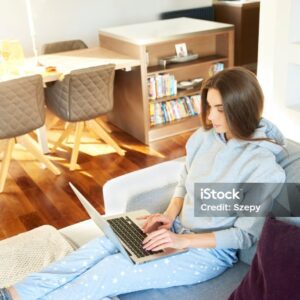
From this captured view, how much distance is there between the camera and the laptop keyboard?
5.32 feet

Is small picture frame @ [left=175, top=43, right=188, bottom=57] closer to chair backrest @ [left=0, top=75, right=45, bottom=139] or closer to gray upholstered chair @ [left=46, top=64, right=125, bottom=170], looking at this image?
gray upholstered chair @ [left=46, top=64, right=125, bottom=170]

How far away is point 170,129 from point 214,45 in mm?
960

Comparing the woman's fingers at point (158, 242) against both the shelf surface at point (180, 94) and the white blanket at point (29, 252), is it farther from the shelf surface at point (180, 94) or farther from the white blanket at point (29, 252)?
the shelf surface at point (180, 94)

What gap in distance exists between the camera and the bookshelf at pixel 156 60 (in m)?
3.71

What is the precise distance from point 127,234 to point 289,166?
25.9 inches

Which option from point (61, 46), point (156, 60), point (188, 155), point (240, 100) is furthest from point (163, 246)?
point (61, 46)

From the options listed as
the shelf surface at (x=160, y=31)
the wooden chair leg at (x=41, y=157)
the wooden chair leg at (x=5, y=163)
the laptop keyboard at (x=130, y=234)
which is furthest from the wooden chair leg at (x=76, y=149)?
the laptop keyboard at (x=130, y=234)

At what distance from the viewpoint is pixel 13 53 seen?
11.2 feet

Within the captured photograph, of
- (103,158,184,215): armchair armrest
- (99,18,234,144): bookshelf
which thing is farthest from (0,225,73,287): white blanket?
(99,18,234,144): bookshelf

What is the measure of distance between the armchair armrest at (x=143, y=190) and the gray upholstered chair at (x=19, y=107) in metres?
1.27

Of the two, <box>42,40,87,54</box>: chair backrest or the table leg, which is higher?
<box>42,40,87,54</box>: chair backrest

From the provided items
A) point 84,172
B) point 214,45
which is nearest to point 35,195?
point 84,172

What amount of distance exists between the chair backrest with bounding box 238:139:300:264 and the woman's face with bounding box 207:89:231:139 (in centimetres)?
24

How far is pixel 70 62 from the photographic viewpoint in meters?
3.62
